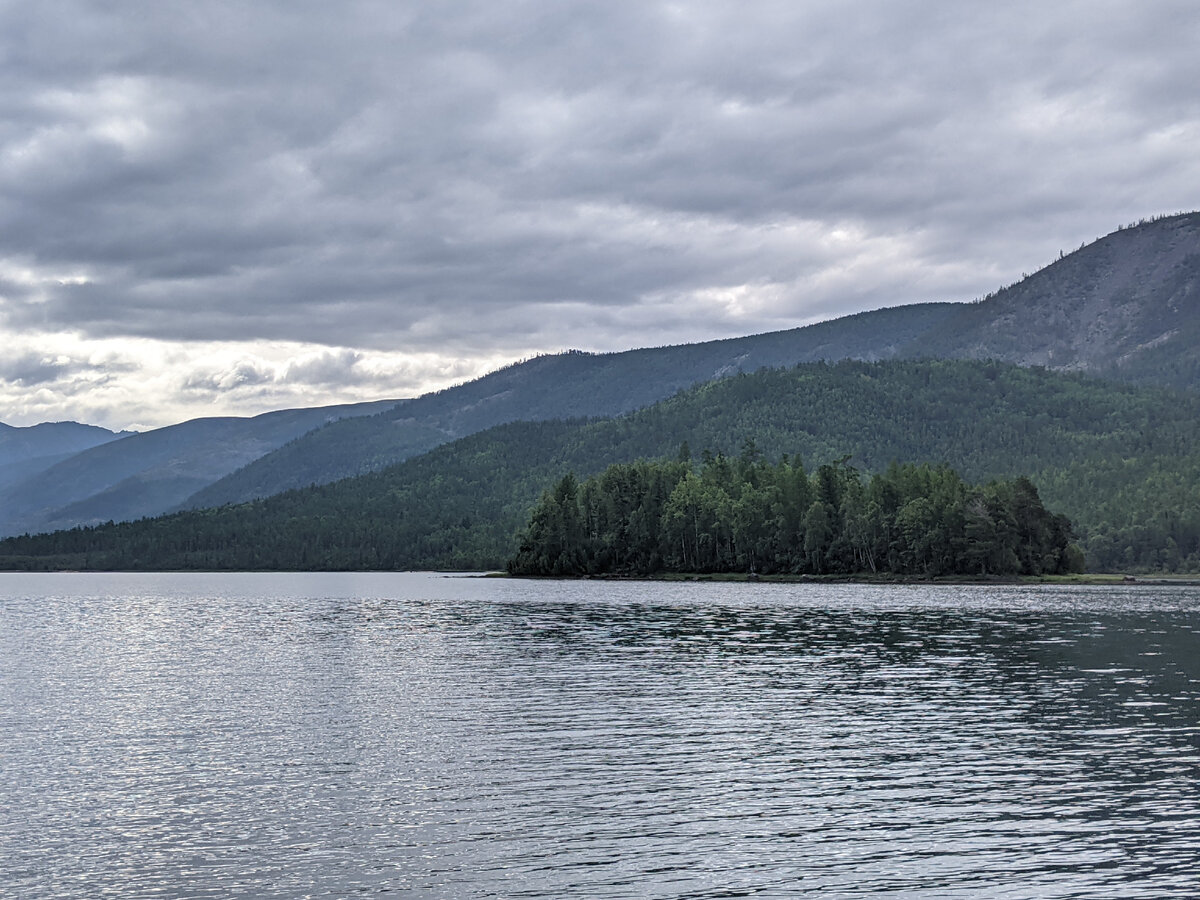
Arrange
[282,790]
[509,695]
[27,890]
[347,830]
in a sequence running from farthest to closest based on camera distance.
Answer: [509,695] → [282,790] → [347,830] → [27,890]

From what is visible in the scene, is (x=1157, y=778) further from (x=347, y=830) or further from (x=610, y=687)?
(x=610, y=687)

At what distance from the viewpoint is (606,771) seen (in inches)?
1825

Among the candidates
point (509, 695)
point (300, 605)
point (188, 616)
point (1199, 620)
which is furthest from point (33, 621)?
point (1199, 620)

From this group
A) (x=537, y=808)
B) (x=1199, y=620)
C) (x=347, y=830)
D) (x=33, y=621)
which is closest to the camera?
(x=347, y=830)

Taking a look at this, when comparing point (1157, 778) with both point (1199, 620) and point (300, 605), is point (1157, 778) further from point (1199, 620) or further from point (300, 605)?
point (300, 605)

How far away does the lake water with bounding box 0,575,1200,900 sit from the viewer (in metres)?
32.9

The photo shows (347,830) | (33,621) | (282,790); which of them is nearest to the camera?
(347,830)

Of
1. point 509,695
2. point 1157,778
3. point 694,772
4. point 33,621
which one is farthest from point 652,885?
point 33,621

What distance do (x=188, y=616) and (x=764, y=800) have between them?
12992cm

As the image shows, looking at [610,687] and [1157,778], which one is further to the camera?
[610,687]

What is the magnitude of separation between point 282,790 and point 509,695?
1040 inches

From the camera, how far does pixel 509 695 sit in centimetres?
6931

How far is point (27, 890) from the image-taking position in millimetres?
31250

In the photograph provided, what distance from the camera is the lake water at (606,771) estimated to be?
32.9 metres
